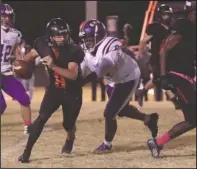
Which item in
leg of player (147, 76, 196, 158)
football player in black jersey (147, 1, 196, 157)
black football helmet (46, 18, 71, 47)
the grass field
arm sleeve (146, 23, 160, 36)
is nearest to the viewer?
black football helmet (46, 18, 71, 47)

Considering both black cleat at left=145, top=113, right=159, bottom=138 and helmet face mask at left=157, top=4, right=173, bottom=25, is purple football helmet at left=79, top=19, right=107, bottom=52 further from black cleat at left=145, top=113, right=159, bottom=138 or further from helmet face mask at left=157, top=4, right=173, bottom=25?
black cleat at left=145, top=113, right=159, bottom=138

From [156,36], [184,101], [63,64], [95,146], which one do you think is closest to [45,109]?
[63,64]

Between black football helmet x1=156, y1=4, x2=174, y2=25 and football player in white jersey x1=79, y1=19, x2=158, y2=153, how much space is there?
14cm

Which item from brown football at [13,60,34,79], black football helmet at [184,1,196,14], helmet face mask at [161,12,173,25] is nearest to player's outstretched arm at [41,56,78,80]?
brown football at [13,60,34,79]

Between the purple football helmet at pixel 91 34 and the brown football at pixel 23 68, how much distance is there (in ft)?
0.50

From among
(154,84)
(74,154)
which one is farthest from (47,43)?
(74,154)

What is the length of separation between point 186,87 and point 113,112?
0.34 m

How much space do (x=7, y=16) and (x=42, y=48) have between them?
124 millimetres

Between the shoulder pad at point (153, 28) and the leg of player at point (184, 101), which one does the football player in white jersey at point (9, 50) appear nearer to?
the shoulder pad at point (153, 28)

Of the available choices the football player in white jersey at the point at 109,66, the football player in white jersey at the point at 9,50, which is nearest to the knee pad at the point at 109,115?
the football player in white jersey at the point at 109,66

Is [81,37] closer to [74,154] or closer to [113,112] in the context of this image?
[113,112]

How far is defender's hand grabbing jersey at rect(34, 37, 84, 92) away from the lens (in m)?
1.13

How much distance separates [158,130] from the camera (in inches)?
73.7

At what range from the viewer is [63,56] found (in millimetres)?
1140
